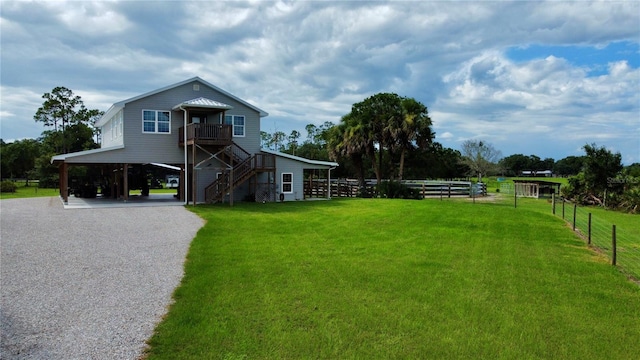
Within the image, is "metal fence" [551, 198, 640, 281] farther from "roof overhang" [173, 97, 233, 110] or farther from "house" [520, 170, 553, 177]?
"house" [520, 170, 553, 177]

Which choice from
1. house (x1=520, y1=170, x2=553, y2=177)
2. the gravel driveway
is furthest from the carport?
house (x1=520, y1=170, x2=553, y2=177)

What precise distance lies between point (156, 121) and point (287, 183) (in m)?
8.39

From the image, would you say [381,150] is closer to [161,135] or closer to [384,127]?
[384,127]

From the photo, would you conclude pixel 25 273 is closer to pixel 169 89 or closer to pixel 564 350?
pixel 564 350

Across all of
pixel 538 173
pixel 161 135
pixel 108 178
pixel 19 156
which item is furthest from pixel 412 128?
pixel 538 173

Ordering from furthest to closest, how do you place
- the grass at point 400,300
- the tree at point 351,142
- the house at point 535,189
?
the tree at point 351,142 → the house at point 535,189 → the grass at point 400,300

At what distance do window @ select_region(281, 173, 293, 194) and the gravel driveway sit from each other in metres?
12.1

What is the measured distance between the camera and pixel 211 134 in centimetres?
2562

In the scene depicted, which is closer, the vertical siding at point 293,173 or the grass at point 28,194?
the vertical siding at point 293,173

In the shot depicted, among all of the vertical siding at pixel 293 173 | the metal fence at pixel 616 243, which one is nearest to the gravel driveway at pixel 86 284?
the metal fence at pixel 616 243

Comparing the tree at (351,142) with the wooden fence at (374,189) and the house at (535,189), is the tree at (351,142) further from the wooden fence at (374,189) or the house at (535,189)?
the house at (535,189)

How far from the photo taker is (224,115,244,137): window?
28316mm

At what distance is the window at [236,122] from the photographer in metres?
28.3

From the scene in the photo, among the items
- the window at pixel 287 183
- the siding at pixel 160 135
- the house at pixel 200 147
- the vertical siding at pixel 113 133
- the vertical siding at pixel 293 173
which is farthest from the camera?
the window at pixel 287 183
